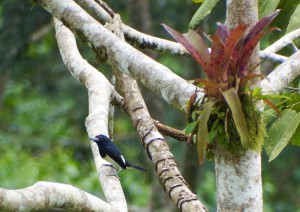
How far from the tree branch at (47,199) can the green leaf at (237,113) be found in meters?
0.43

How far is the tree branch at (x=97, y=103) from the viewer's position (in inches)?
111

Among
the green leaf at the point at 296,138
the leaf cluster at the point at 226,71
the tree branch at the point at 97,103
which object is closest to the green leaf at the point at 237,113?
the leaf cluster at the point at 226,71

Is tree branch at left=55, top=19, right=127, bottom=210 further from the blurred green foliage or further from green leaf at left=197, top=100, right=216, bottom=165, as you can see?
the blurred green foliage

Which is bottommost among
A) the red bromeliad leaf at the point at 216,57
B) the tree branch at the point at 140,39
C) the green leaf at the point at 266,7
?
the red bromeliad leaf at the point at 216,57

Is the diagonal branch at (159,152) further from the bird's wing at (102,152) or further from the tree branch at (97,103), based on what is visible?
A: the bird's wing at (102,152)

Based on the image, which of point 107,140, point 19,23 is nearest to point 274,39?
point 107,140

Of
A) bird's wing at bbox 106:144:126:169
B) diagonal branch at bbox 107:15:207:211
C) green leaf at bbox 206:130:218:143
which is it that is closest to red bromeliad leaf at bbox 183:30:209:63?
green leaf at bbox 206:130:218:143

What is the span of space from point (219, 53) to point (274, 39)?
6.54ft

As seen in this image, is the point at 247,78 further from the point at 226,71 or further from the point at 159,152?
the point at 159,152

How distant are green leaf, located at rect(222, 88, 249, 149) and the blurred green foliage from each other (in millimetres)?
4349

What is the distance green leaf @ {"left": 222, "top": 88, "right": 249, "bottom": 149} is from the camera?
2.47 metres

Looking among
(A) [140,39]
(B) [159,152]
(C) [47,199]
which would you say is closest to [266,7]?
(A) [140,39]

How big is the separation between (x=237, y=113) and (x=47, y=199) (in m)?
0.58

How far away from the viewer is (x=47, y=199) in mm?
2236
